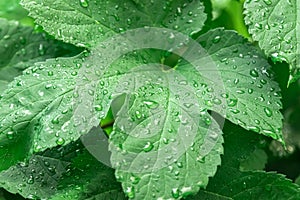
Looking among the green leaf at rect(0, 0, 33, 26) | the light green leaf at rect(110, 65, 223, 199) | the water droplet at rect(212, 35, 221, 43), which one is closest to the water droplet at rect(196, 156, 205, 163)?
the light green leaf at rect(110, 65, 223, 199)

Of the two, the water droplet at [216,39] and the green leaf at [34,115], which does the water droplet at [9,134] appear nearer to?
the green leaf at [34,115]

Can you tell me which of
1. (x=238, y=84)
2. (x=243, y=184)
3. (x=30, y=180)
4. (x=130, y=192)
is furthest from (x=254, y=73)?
(x=30, y=180)

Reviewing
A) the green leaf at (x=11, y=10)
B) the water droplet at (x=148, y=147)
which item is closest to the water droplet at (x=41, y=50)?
the green leaf at (x=11, y=10)

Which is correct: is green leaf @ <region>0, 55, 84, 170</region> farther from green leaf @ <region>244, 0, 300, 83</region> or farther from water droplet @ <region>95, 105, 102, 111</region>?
green leaf @ <region>244, 0, 300, 83</region>

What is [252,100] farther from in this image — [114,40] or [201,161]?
[114,40]

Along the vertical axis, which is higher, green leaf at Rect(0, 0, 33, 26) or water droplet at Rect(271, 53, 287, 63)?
water droplet at Rect(271, 53, 287, 63)

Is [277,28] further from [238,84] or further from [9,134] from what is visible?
[9,134]
